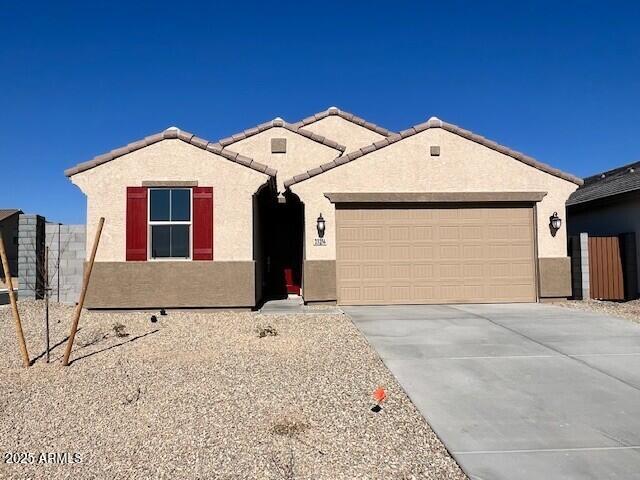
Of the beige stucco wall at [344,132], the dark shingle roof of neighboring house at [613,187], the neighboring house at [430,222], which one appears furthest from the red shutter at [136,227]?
the dark shingle roof of neighboring house at [613,187]

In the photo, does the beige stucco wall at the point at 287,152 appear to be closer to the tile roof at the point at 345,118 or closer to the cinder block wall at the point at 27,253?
the tile roof at the point at 345,118

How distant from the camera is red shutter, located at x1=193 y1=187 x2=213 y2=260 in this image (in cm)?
1065

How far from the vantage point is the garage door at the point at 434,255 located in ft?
38.1

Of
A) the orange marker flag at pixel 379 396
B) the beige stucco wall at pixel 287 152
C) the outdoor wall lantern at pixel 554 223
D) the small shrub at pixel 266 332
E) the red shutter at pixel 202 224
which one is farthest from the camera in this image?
the beige stucco wall at pixel 287 152

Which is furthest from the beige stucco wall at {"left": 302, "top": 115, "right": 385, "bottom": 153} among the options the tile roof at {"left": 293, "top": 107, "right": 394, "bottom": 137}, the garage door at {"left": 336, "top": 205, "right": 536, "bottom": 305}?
the garage door at {"left": 336, "top": 205, "right": 536, "bottom": 305}

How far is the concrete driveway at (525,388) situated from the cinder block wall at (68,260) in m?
7.54

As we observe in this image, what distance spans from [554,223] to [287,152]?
7926 millimetres

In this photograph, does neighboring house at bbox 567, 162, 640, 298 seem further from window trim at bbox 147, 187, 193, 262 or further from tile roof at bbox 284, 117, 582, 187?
window trim at bbox 147, 187, 193, 262

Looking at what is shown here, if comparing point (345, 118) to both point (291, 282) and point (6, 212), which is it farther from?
point (6, 212)

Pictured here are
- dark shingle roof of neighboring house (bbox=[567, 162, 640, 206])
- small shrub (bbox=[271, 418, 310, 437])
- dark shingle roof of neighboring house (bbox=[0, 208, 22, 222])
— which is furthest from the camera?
dark shingle roof of neighboring house (bbox=[0, 208, 22, 222])

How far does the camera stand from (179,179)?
1074 cm

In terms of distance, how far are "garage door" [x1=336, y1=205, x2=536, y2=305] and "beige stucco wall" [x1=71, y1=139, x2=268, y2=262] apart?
2.44 meters

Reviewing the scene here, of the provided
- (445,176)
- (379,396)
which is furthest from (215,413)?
(445,176)

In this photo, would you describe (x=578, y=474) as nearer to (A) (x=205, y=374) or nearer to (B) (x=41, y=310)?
(A) (x=205, y=374)
